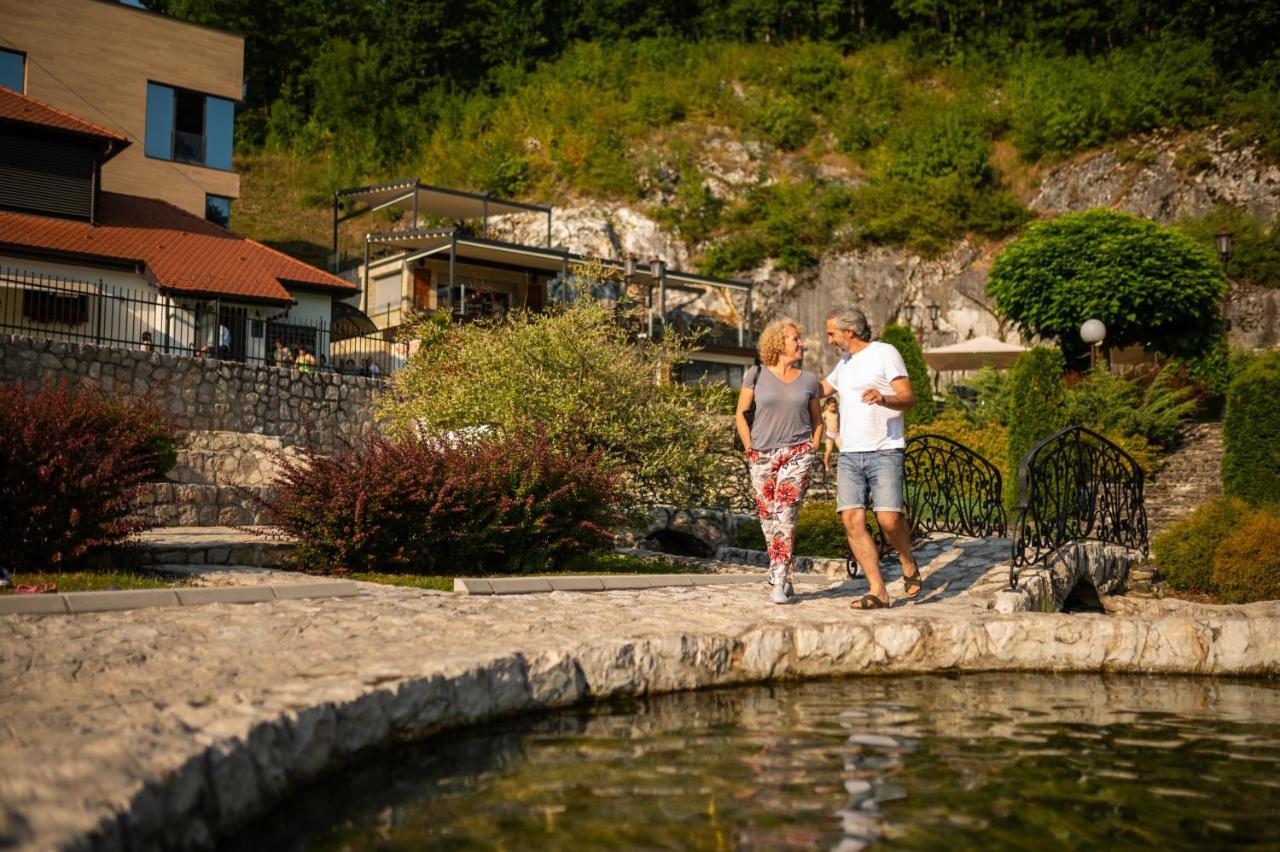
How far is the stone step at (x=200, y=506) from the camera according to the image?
13.0 m

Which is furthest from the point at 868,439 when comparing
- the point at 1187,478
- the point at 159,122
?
the point at 159,122

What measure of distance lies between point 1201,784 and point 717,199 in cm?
3828

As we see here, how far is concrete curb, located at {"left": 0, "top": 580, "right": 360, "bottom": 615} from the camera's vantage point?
5.95 metres

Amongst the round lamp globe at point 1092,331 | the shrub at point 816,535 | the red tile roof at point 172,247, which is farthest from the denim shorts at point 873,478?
the red tile roof at point 172,247

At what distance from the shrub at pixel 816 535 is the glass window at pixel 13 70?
2493 centimetres

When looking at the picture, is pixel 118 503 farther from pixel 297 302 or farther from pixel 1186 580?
pixel 297 302

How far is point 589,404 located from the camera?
41.4 feet

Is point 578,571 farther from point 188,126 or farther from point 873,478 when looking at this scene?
point 188,126

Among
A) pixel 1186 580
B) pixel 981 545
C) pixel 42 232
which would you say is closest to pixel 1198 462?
pixel 1186 580

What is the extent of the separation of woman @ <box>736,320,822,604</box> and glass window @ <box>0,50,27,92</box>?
27838 millimetres

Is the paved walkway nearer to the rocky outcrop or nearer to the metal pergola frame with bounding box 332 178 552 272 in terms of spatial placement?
the metal pergola frame with bounding box 332 178 552 272

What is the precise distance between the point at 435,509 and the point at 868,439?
3.66m

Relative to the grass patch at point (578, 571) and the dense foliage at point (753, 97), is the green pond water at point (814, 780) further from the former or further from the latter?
the dense foliage at point (753, 97)

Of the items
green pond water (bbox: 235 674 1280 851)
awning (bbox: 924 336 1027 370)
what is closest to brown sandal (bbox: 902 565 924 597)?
green pond water (bbox: 235 674 1280 851)
